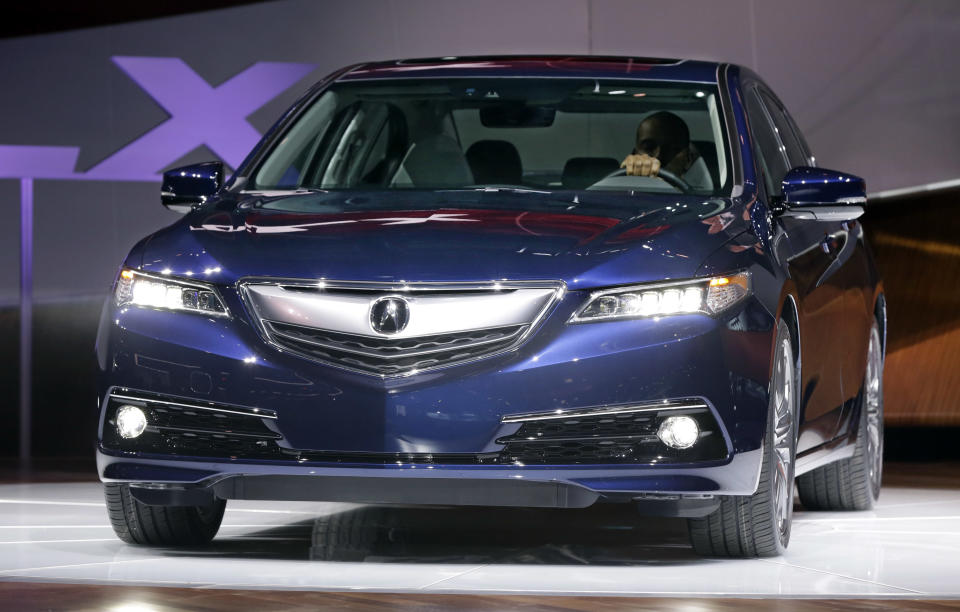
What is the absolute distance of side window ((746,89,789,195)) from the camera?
6512mm

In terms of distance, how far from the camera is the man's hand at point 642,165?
256 inches

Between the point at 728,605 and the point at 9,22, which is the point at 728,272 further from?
the point at 9,22

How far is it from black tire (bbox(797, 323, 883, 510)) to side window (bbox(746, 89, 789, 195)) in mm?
1138

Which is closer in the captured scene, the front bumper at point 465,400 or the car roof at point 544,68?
the front bumper at point 465,400

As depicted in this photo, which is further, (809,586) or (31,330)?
(31,330)

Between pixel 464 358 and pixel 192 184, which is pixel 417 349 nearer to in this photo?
pixel 464 358

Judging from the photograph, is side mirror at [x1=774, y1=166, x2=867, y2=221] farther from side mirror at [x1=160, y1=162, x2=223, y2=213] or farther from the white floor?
side mirror at [x1=160, y1=162, x2=223, y2=213]

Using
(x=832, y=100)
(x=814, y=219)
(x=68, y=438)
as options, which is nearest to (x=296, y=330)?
(x=814, y=219)

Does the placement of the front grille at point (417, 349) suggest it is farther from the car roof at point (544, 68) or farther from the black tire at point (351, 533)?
the car roof at point (544, 68)

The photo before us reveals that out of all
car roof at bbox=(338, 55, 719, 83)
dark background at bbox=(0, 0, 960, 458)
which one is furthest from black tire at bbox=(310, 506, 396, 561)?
dark background at bbox=(0, 0, 960, 458)

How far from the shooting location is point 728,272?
17.4 feet

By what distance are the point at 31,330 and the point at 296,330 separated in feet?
25.3

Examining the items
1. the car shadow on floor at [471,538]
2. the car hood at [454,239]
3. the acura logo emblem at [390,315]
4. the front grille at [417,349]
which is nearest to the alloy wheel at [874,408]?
the car shadow on floor at [471,538]

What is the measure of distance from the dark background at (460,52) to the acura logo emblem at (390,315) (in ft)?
21.9
